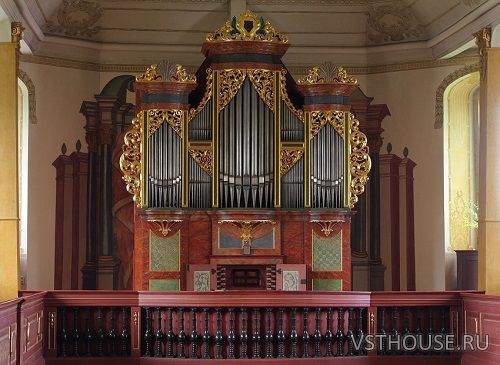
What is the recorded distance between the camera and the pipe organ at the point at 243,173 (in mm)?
13609

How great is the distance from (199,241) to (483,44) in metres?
4.25

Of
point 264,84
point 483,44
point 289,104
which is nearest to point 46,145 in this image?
point 264,84

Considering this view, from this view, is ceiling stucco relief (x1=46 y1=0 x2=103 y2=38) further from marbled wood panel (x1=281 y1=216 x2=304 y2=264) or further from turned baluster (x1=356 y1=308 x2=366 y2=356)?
turned baluster (x1=356 y1=308 x2=366 y2=356)

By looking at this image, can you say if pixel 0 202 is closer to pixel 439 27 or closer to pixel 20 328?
pixel 20 328

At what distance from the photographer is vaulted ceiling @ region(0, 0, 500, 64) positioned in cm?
1523

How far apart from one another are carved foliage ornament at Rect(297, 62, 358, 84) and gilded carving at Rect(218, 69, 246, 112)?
0.77 metres

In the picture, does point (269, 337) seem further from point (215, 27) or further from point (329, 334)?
point (215, 27)

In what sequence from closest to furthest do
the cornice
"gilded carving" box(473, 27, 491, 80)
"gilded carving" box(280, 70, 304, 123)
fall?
"gilded carving" box(473, 27, 491, 80), "gilded carving" box(280, 70, 304, 123), the cornice

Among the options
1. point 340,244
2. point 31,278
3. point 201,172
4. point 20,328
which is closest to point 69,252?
point 31,278

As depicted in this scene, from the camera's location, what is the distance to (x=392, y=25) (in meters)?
15.5

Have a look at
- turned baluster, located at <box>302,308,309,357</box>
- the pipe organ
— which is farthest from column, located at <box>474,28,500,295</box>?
turned baluster, located at <box>302,308,309,357</box>

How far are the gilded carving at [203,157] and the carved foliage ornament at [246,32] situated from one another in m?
1.42

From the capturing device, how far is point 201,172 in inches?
540

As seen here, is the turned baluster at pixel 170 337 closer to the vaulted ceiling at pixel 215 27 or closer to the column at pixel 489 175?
the column at pixel 489 175
